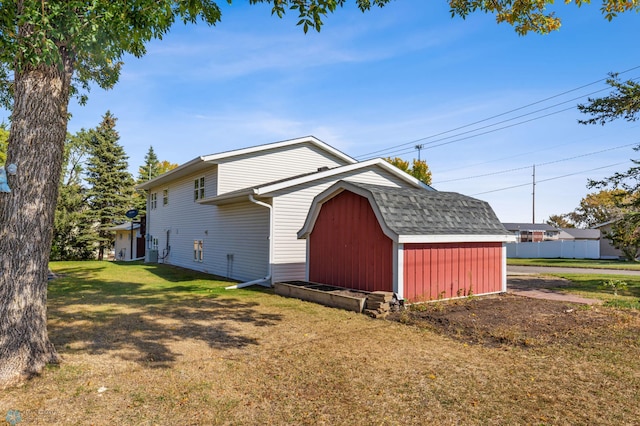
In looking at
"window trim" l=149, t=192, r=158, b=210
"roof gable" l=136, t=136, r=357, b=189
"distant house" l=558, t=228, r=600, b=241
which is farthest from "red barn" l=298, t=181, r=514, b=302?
"distant house" l=558, t=228, r=600, b=241

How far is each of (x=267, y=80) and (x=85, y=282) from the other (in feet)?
34.9

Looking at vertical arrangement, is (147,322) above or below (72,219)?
below

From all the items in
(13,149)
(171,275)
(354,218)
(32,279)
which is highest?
(13,149)

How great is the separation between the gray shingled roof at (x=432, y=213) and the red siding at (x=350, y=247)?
469 millimetres

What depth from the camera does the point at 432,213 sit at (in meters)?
11.3

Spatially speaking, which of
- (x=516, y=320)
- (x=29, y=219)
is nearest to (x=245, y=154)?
(x=29, y=219)

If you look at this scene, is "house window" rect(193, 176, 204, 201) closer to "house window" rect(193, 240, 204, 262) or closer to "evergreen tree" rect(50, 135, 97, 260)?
"house window" rect(193, 240, 204, 262)

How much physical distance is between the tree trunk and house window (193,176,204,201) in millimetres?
13838

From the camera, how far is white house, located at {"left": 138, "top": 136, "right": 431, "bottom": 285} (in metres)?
14.6

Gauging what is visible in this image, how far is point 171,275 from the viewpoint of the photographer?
17875 mm

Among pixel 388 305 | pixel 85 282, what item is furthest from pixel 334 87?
pixel 85 282

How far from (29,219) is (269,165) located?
43.4ft

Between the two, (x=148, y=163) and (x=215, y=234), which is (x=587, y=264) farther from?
(x=148, y=163)

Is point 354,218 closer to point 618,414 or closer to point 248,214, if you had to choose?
point 248,214
